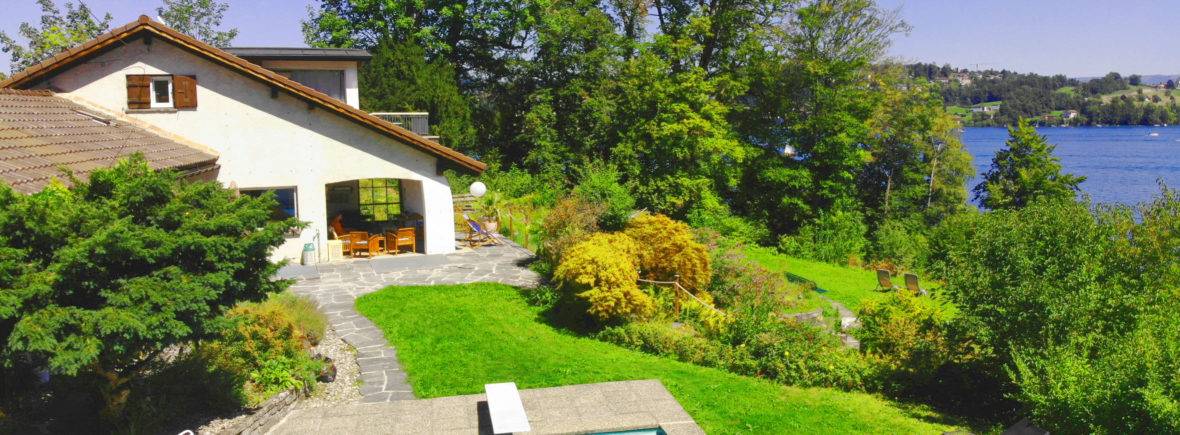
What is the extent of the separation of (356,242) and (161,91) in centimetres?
608

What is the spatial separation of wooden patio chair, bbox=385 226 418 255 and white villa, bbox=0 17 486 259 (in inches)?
15.6

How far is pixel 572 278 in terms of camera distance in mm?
15969

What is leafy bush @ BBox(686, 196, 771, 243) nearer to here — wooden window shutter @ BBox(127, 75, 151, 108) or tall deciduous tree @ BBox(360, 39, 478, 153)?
tall deciduous tree @ BBox(360, 39, 478, 153)

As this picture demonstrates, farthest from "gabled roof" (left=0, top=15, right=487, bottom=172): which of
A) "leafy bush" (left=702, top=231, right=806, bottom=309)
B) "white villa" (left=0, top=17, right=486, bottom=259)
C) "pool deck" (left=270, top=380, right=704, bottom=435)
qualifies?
"pool deck" (left=270, top=380, right=704, bottom=435)

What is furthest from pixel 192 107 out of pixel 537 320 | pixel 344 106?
pixel 537 320

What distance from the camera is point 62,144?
13562 mm

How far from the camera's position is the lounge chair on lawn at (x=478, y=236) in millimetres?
23531

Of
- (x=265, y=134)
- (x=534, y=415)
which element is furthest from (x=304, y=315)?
(x=265, y=134)

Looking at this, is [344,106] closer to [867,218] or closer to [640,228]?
[640,228]

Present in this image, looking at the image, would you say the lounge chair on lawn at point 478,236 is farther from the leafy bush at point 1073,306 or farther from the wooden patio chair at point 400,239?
the leafy bush at point 1073,306

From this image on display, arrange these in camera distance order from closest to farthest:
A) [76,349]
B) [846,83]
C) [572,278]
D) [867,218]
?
[76,349] < [572,278] < [846,83] < [867,218]

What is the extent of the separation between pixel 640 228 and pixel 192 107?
11601 mm

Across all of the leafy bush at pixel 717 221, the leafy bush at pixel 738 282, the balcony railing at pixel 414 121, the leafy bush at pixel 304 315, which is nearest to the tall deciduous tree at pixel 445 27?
the balcony railing at pixel 414 121

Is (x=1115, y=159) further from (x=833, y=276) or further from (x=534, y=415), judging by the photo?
(x=534, y=415)
